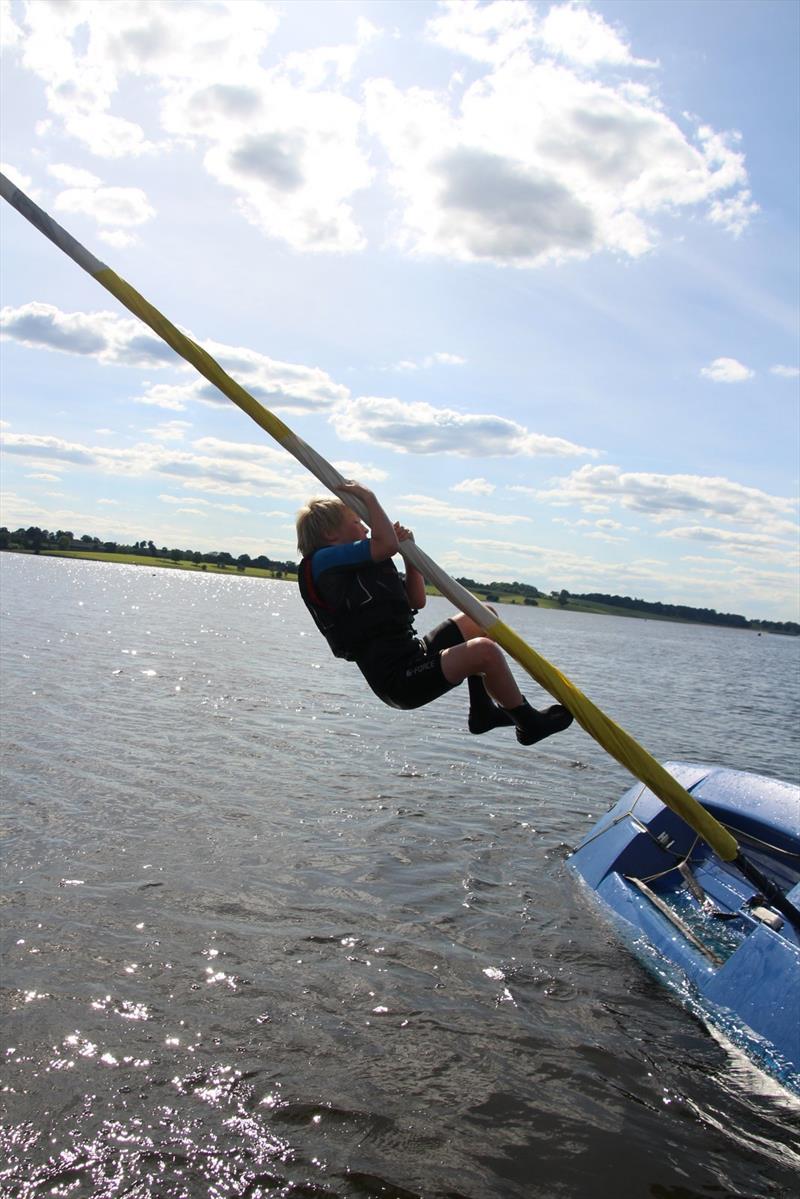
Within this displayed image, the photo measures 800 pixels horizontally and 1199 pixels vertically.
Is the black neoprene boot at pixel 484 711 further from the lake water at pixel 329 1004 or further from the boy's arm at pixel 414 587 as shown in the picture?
the lake water at pixel 329 1004

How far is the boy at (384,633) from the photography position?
5621 mm

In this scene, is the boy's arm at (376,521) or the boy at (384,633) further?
the boy at (384,633)

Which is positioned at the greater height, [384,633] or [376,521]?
[376,521]

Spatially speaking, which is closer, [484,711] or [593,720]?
[593,720]

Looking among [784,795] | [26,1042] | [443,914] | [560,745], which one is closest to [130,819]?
[443,914]

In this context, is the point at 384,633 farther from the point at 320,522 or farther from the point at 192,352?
the point at 192,352

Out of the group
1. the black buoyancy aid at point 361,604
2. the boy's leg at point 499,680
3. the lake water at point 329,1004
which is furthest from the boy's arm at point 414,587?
the lake water at point 329,1004

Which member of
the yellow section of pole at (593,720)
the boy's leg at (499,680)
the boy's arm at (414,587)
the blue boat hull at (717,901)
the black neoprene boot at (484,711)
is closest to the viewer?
the yellow section of pole at (593,720)

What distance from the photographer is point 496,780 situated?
1588 centimetres

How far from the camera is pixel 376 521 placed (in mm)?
5250

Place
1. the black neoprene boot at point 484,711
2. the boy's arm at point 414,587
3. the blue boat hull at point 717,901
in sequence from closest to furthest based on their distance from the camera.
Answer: the black neoprene boot at point 484,711 < the boy's arm at point 414,587 < the blue boat hull at point 717,901

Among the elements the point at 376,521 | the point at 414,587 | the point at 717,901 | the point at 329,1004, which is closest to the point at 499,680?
the point at 414,587

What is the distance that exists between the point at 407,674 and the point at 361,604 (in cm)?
52

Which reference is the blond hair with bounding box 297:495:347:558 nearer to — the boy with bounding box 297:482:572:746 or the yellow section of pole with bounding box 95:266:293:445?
the boy with bounding box 297:482:572:746
